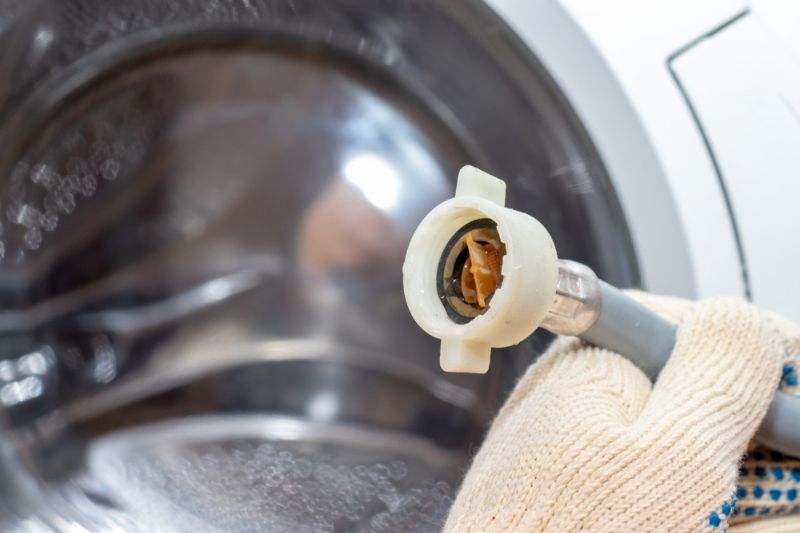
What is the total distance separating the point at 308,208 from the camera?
2.11ft

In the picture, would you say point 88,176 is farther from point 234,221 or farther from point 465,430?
point 465,430

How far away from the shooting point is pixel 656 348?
1.17ft

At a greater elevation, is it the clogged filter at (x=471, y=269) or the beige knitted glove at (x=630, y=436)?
the clogged filter at (x=471, y=269)

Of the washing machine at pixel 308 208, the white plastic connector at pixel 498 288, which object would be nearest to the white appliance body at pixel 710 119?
the washing machine at pixel 308 208

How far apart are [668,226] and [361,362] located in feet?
0.99

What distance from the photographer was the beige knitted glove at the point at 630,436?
0.31 meters

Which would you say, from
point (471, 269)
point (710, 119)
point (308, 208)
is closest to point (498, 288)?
point (471, 269)

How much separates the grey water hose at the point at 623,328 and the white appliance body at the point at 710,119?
Answer: 0.10 m

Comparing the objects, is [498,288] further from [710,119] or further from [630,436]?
[710,119]

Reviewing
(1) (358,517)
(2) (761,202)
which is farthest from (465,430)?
(2) (761,202)

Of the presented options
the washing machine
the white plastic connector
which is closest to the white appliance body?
the washing machine

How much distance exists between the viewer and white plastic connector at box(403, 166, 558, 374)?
10.4 inches

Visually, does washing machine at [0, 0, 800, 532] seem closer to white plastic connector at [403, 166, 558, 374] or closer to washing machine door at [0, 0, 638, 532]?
washing machine door at [0, 0, 638, 532]

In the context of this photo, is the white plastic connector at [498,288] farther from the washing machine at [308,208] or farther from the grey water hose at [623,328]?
the washing machine at [308,208]
